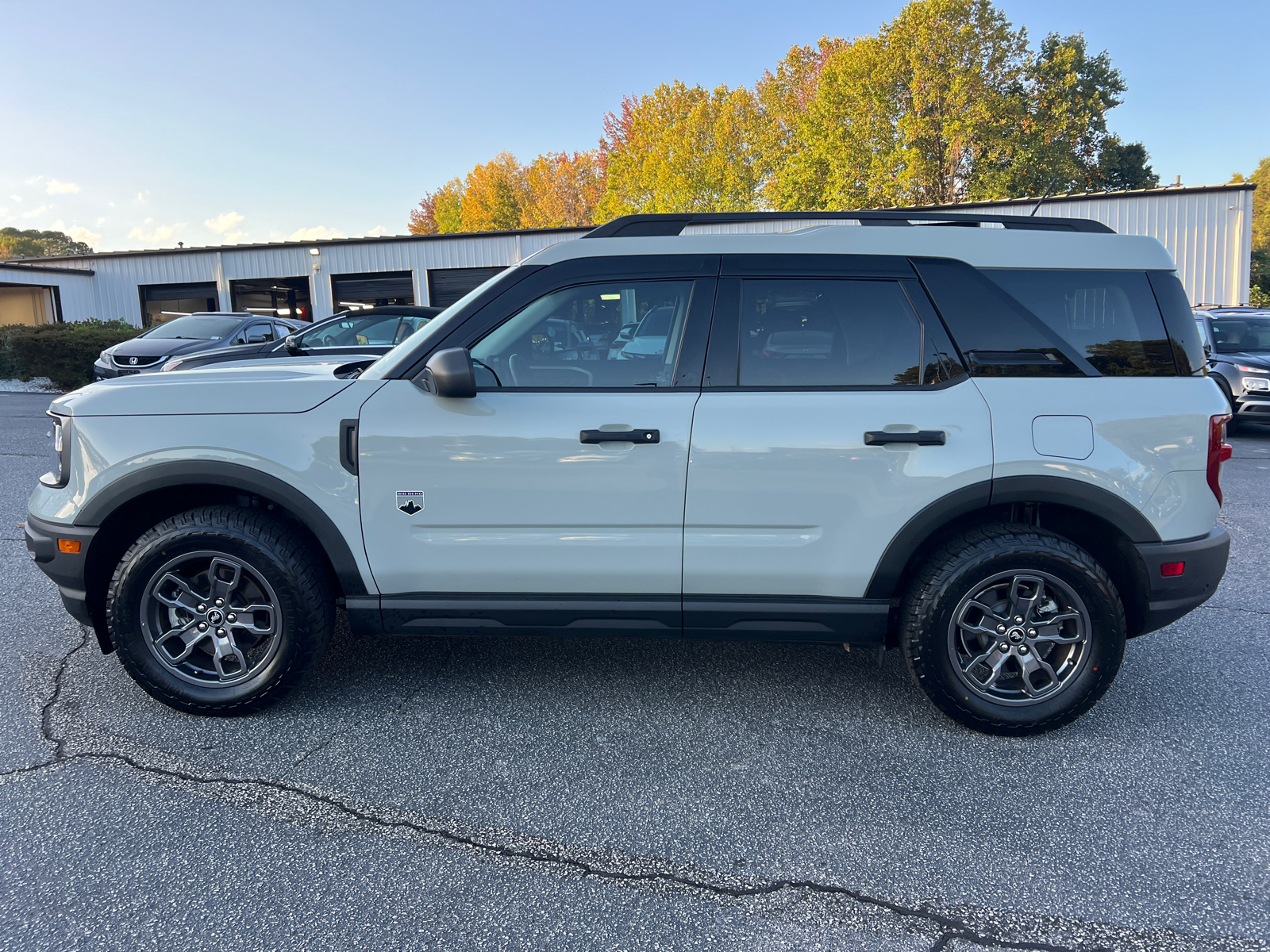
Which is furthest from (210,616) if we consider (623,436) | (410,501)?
(623,436)

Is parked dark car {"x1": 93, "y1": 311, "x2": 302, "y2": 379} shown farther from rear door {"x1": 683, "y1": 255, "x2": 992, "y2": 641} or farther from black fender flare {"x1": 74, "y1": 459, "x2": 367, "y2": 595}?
rear door {"x1": 683, "y1": 255, "x2": 992, "y2": 641}

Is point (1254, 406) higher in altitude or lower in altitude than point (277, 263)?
lower

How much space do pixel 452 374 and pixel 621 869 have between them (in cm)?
173

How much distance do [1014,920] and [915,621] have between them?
1.13 metres

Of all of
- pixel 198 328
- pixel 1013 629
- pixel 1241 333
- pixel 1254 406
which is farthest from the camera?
pixel 198 328

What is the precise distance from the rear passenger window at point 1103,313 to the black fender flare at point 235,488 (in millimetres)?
2756

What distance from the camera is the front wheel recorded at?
10.0ft

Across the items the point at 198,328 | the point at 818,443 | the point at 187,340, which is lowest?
the point at 818,443

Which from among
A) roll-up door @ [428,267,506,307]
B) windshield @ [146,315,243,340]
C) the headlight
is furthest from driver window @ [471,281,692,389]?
roll-up door @ [428,267,506,307]

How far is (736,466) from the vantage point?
9.82ft

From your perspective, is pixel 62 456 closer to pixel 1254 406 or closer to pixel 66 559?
pixel 66 559

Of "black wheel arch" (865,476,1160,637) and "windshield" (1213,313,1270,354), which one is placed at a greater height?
"windshield" (1213,313,1270,354)

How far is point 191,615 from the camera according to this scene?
10.8 ft

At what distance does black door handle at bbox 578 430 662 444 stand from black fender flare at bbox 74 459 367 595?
1064 millimetres
